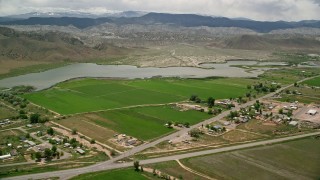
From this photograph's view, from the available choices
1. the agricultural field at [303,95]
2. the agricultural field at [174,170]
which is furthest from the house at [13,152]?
the agricultural field at [303,95]

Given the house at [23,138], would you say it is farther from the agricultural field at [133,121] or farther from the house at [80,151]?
the house at [80,151]

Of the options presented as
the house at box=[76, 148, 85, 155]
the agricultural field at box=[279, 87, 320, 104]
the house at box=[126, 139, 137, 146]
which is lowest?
the house at box=[76, 148, 85, 155]

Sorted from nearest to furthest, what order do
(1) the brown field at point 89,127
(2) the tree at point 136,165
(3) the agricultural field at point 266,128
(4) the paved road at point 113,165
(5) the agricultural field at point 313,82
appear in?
(4) the paved road at point 113,165 < (2) the tree at point 136,165 < (1) the brown field at point 89,127 < (3) the agricultural field at point 266,128 < (5) the agricultural field at point 313,82

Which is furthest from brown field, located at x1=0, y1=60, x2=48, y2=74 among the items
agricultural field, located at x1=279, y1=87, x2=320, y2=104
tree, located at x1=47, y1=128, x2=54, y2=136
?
agricultural field, located at x1=279, y1=87, x2=320, y2=104


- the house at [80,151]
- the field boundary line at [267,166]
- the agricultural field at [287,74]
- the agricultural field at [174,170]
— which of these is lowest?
the house at [80,151]

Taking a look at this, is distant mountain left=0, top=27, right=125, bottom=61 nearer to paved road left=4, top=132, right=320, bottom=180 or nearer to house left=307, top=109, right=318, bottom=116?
house left=307, top=109, right=318, bottom=116

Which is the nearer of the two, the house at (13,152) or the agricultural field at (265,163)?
the agricultural field at (265,163)

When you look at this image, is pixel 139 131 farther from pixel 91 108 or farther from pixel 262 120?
pixel 262 120

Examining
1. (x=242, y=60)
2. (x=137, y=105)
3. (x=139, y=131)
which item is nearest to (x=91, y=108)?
(x=137, y=105)
